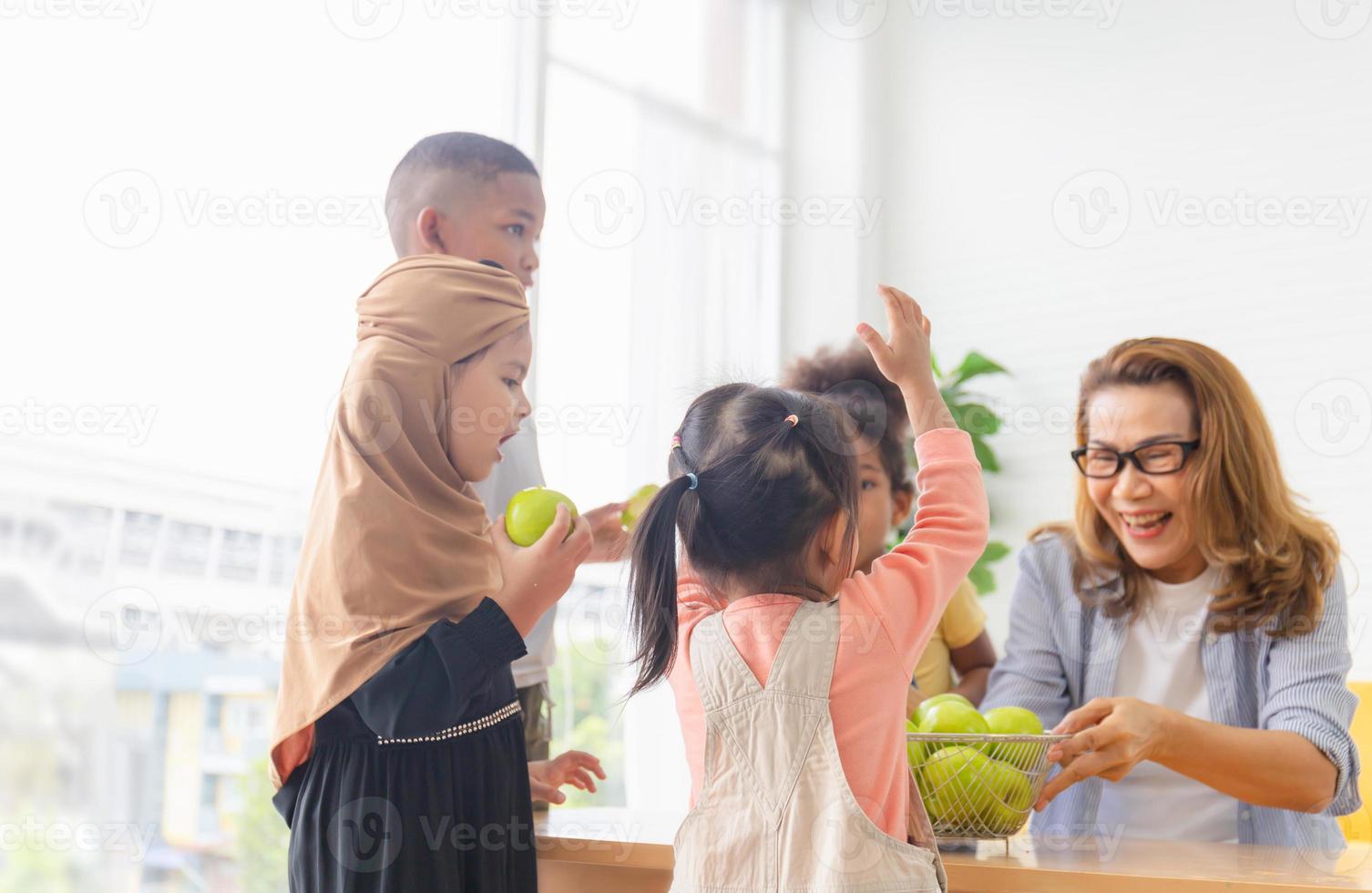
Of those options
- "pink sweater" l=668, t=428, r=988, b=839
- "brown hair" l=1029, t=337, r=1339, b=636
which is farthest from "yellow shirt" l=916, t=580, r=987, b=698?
"pink sweater" l=668, t=428, r=988, b=839

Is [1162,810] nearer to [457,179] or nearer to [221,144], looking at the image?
[457,179]

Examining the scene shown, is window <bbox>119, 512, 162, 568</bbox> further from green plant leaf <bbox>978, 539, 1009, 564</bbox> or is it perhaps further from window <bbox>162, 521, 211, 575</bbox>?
green plant leaf <bbox>978, 539, 1009, 564</bbox>

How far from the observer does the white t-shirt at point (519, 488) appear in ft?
5.41

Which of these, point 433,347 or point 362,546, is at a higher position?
point 433,347

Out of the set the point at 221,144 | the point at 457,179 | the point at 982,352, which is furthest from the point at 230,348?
the point at 982,352

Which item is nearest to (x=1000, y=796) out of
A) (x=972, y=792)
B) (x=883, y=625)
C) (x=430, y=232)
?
(x=972, y=792)

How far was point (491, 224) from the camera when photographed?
1.74m

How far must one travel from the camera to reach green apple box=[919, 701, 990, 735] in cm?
132

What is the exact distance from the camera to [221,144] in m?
2.47

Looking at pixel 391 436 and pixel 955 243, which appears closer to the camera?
pixel 391 436

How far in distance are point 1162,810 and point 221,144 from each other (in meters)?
2.17

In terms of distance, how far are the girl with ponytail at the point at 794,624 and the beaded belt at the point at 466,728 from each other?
22 centimetres

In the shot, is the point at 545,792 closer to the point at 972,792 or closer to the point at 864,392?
the point at 972,792

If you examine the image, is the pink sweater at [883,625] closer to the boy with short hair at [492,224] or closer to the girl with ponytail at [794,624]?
the girl with ponytail at [794,624]
